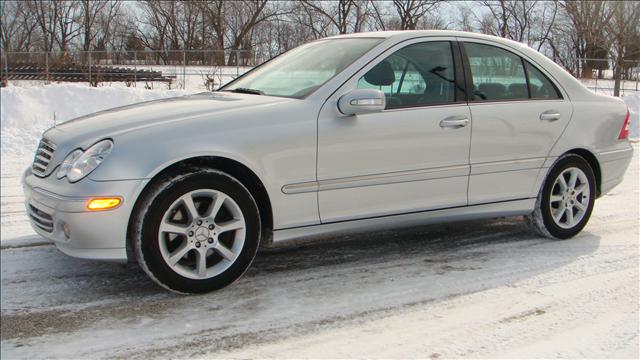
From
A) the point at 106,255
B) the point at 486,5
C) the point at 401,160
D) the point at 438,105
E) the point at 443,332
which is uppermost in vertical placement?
the point at 486,5

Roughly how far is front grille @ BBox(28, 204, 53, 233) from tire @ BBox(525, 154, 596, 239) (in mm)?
3529

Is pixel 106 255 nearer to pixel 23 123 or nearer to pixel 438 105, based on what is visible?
pixel 438 105

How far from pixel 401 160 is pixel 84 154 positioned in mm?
1972

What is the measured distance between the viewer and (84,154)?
3611mm

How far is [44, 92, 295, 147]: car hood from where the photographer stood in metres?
3.75

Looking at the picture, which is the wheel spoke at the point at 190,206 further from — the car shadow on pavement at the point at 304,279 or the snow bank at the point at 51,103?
the snow bank at the point at 51,103

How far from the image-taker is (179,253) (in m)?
3.74

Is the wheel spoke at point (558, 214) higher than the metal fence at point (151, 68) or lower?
lower

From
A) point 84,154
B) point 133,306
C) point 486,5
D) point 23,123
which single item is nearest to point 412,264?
point 133,306

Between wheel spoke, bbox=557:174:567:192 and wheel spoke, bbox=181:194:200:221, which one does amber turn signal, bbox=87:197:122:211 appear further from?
wheel spoke, bbox=557:174:567:192

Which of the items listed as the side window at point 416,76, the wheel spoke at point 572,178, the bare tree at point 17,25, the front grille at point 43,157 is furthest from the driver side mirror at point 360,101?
the bare tree at point 17,25

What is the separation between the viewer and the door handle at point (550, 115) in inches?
195

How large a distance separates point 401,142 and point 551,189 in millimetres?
1542

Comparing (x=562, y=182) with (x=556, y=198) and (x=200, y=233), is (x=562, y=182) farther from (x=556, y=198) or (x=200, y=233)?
(x=200, y=233)
